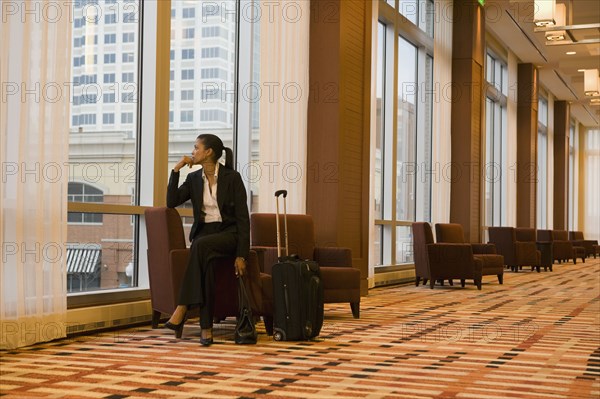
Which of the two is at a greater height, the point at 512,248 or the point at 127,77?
the point at 127,77

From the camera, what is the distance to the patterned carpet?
161 inches

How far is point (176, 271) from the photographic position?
5.89 meters

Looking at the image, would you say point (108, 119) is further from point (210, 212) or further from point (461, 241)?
point (461, 241)

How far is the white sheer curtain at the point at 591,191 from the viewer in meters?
30.3

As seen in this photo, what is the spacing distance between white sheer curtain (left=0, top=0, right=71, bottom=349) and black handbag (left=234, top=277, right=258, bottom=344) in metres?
1.14

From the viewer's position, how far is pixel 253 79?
884 centimetres

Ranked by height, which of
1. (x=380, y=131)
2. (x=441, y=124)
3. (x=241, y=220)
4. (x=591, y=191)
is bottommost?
(x=241, y=220)

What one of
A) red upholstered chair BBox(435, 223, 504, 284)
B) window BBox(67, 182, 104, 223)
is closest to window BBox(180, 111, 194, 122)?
window BBox(67, 182, 104, 223)

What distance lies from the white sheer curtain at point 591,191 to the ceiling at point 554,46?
15.1 feet

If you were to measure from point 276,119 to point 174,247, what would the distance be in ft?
9.82

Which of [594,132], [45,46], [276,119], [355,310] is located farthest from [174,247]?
[594,132]

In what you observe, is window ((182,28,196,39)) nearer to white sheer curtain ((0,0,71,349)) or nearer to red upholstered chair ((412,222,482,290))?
white sheer curtain ((0,0,71,349))

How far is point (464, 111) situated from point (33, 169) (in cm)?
1071

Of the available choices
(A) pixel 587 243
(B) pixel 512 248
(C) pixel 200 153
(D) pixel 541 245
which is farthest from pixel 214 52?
(A) pixel 587 243
